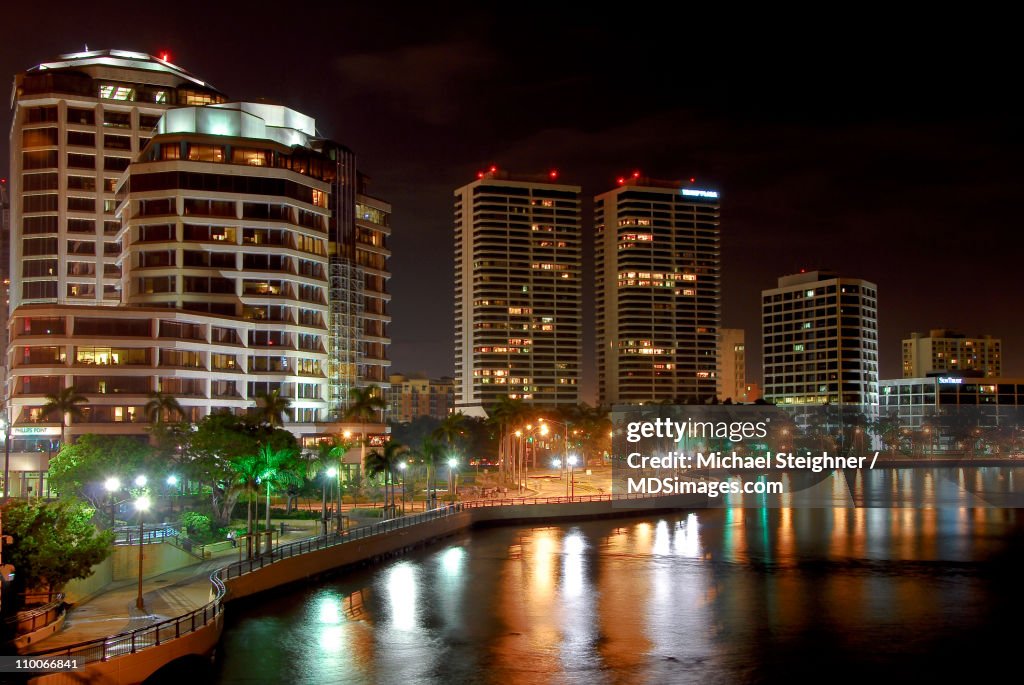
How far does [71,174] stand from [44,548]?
367ft

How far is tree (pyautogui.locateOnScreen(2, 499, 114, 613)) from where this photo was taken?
43.8 m

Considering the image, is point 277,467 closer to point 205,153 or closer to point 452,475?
point 452,475

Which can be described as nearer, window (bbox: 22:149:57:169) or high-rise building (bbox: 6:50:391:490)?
high-rise building (bbox: 6:50:391:490)

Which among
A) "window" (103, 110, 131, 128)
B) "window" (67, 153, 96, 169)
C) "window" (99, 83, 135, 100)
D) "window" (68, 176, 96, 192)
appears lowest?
"window" (68, 176, 96, 192)

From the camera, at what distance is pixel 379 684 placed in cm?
4750

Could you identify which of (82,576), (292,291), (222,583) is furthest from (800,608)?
(292,291)

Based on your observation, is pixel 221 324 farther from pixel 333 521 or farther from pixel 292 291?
pixel 333 521

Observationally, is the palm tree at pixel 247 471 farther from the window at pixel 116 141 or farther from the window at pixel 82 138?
the window at pixel 82 138

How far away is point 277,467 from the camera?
8225 cm

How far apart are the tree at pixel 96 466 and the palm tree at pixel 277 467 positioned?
29.5 ft

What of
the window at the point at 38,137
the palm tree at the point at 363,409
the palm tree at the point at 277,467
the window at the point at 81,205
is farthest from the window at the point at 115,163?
the palm tree at the point at 277,467

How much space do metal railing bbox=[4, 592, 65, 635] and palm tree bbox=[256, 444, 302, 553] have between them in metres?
30.6

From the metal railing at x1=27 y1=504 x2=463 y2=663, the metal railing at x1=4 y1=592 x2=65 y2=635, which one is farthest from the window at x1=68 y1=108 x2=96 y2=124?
the metal railing at x1=4 y1=592 x2=65 y2=635

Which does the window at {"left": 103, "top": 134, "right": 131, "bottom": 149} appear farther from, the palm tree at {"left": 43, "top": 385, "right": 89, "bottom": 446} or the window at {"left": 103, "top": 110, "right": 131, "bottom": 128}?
the palm tree at {"left": 43, "top": 385, "right": 89, "bottom": 446}
